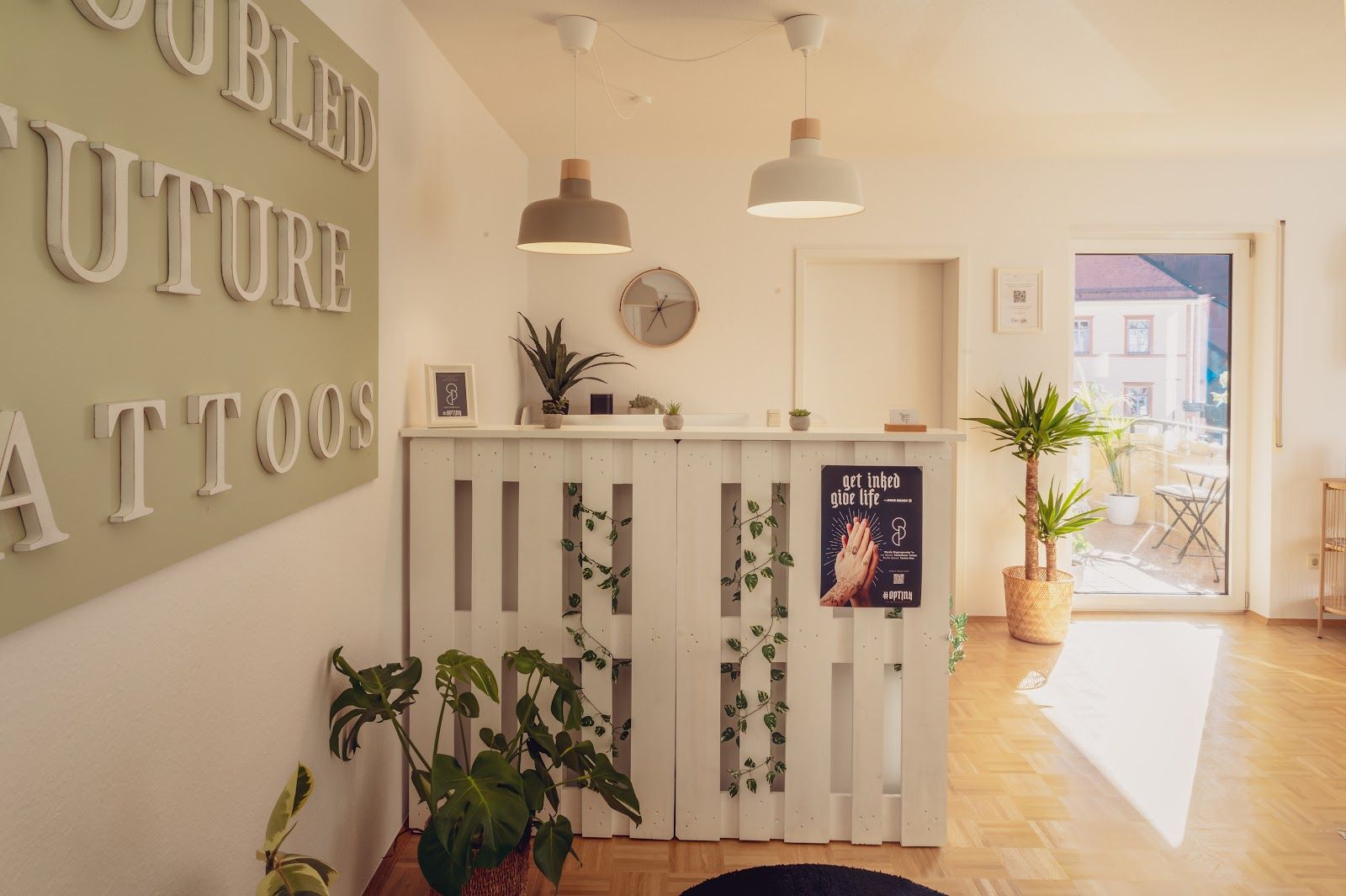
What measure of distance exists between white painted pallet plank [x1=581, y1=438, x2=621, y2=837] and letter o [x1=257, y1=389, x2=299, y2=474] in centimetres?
96

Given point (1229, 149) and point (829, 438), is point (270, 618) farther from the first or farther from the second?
point (1229, 149)

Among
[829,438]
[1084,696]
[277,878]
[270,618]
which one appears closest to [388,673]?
[270,618]

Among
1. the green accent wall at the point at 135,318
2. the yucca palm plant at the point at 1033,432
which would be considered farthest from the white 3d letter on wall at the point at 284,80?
the yucca palm plant at the point at 1033,432

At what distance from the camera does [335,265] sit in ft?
7.28

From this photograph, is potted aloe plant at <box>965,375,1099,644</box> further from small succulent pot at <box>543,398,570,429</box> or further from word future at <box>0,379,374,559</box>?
word future at <box>0,379,374,559</box>

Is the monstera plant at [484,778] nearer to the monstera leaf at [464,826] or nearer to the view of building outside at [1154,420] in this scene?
the monstera leaf at [464,826]

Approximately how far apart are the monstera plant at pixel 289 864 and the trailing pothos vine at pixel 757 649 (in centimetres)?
135

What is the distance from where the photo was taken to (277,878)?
1541 mm

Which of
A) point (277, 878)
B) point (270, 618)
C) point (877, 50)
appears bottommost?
point (277, 878)

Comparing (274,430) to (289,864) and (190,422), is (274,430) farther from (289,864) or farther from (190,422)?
(289,864)

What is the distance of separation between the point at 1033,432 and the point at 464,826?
12.5 feet

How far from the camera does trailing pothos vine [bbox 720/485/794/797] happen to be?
2764 millimetres

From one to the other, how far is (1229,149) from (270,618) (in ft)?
17.2

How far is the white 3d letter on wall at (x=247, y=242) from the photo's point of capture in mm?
1673
